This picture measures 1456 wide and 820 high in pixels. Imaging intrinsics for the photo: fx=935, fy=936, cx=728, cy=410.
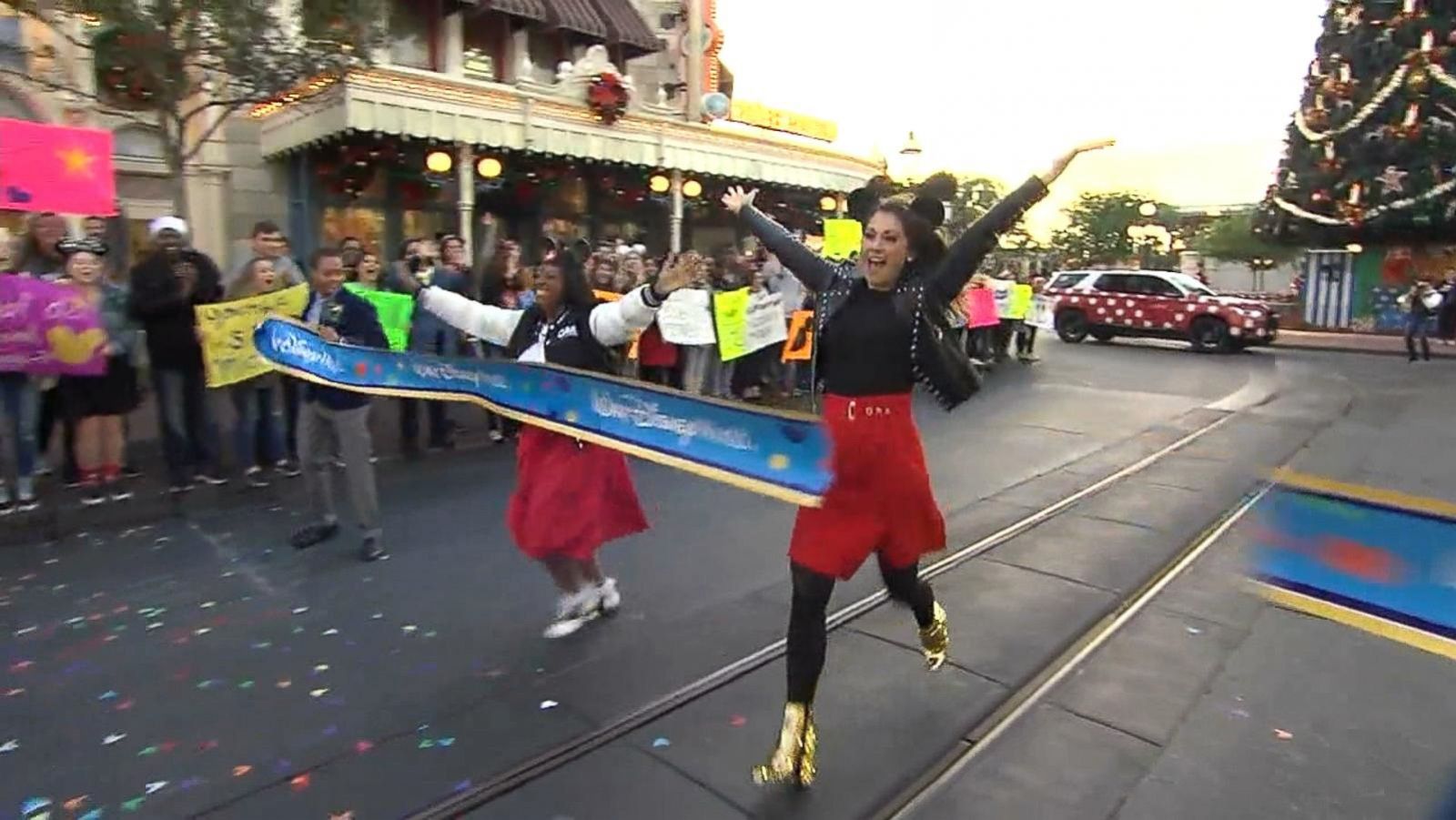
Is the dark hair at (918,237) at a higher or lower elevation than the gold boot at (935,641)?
higher

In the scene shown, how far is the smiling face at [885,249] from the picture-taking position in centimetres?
297

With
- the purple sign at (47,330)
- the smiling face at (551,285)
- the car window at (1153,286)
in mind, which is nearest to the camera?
the smiling face at (551,285)

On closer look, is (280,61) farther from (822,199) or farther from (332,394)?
(822,199)

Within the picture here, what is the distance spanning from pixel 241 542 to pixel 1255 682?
5.28m

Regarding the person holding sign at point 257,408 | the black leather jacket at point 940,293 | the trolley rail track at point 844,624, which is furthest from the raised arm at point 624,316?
the person holding sign at point 257,408

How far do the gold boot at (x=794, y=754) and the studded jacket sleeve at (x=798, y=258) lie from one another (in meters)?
1.40

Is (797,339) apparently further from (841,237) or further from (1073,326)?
(1073,326)

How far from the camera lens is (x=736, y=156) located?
1694cm

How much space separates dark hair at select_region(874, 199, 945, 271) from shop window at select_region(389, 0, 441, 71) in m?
14.9

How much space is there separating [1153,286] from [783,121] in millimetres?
8845

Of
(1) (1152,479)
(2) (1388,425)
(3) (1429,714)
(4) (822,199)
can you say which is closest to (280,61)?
(1) (1152,479)

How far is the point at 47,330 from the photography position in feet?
19.9

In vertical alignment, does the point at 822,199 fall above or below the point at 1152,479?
above

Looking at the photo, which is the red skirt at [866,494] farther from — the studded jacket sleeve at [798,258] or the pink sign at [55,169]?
the pink sign at [55,169]
